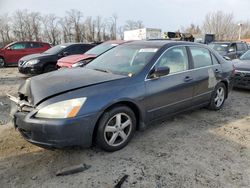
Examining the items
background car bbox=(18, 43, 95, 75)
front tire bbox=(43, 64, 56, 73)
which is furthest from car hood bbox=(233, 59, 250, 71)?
front tire bbox=(43, 64, 56, 73)

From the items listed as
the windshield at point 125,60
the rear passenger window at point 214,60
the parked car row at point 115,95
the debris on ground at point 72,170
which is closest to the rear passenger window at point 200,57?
the parked car row at point 115,95

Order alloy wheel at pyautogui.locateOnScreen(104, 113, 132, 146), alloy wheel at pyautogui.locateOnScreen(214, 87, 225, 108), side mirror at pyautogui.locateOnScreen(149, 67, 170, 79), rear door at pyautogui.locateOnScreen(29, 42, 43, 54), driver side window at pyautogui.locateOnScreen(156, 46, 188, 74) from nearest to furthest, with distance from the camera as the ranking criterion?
alloy wheel at pyautogui.locateOnScreen(104, 113, 132, 146), side mirror at pyautogui.locateOnScreen(149, 67, 170, 79), driver side window at pyautogui.locateOnScreen(156, 46, 188, 74), alloy wheel at pyautogui.locateOnScreen(214, 87, 225, 108), rear door at pyautogui.locateOnScreen(29, 42, 43, 54)

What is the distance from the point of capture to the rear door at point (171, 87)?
3645mm

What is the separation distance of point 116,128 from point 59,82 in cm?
99

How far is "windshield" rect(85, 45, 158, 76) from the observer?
3.72 m

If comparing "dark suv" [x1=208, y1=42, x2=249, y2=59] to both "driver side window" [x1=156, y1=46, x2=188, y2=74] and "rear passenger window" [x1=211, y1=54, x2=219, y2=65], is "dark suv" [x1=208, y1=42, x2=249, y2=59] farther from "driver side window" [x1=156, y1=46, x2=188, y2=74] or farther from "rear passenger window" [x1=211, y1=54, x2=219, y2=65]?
"driver side window" [x1=156, y1=46, x2=188, y2=74]

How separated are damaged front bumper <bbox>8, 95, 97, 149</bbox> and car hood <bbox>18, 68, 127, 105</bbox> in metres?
0.21

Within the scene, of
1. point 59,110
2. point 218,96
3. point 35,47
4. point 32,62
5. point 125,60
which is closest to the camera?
point 59,110

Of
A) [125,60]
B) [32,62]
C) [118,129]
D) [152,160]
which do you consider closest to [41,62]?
[32,62]

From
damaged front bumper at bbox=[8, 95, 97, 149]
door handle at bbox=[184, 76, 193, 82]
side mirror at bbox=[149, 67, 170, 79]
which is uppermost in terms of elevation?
side mirror at bbox=[149, 67, 170, 79]

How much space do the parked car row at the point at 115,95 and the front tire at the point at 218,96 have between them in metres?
0.20

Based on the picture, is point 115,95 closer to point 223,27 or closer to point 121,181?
point 121,181

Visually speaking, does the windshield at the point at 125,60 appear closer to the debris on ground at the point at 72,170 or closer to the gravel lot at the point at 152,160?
the gravel lot at the point at 152,160

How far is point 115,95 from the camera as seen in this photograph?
10.4 feet
